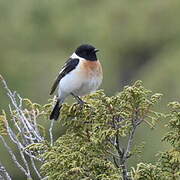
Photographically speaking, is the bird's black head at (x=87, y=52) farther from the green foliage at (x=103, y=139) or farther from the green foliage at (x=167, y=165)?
the green foliage at (x=167, y=165)

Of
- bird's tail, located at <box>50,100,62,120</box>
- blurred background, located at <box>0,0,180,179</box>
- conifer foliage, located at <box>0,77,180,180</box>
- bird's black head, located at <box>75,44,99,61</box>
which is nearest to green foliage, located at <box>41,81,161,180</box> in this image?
conifer foliage, located at <box>0,77,180,180</box>

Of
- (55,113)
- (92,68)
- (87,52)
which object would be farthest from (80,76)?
(55,113)

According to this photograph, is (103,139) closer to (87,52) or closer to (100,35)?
(87,52)

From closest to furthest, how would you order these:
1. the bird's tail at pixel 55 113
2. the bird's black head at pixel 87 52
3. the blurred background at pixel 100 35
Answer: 1. the bird's tail at pixel 55 113
2. the bird's black head at pixel 87 52
3. the blurred background at pixel 100 35

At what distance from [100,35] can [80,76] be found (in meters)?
13.9

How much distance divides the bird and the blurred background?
39.7 ft

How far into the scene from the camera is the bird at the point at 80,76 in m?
4.36

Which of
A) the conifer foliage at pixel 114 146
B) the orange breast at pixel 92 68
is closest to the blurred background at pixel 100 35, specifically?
the orange breast at pixel 92 68

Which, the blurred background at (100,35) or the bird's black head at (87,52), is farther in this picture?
the blurred background at (100,35)

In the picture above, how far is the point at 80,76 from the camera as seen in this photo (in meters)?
4.43

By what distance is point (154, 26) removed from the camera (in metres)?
19.7

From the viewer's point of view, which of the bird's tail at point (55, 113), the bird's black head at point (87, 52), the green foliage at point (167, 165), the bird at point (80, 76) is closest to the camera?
the green foliage at point (167, 165)

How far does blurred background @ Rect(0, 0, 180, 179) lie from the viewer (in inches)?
692

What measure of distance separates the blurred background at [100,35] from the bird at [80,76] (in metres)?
12.1
